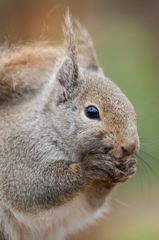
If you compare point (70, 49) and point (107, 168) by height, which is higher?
point (70, 49)

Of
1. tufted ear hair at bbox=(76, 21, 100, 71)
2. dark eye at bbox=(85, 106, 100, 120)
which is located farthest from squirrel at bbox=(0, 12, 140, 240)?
tufted ear hair at bbox=(76, 21, 100, 71)

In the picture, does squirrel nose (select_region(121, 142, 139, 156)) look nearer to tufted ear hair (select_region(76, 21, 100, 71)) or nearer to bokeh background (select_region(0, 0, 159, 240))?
tufted ear hair (select_region(76, 21, 100, 71))

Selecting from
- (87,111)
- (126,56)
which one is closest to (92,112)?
(87,111)

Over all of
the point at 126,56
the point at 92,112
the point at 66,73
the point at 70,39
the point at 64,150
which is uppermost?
the point at 126,56

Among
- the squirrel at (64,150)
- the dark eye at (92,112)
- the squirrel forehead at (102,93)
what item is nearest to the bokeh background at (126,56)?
the squirrel at (64,150)

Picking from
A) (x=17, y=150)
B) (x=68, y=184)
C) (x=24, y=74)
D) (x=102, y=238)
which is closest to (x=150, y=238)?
(x=102, y=238)

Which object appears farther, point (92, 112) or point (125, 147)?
point (92, 112)

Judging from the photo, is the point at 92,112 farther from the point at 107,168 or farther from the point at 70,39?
the point at 70,39
